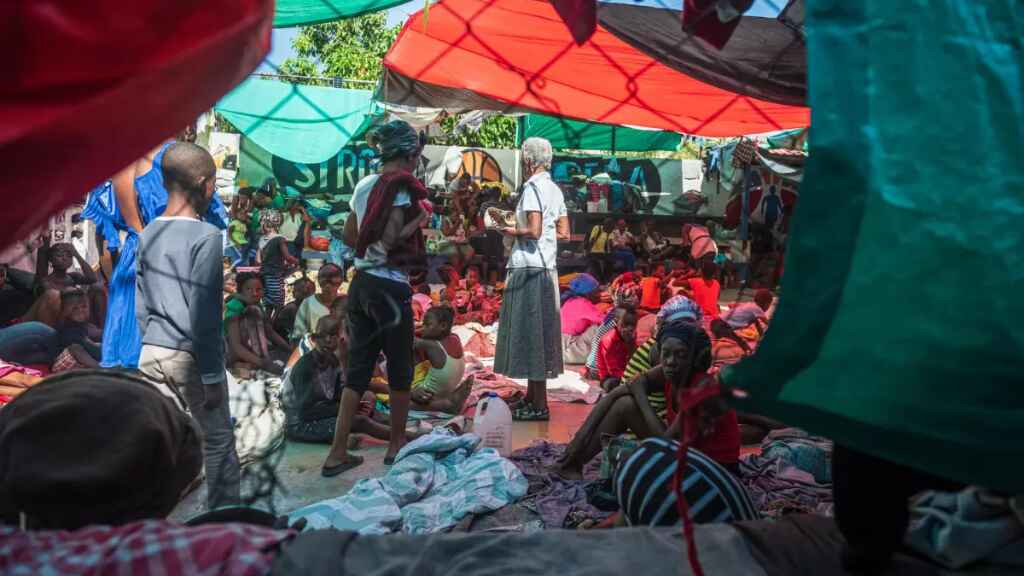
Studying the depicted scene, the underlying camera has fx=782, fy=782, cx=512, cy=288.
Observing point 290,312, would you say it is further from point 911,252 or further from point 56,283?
point 911,252

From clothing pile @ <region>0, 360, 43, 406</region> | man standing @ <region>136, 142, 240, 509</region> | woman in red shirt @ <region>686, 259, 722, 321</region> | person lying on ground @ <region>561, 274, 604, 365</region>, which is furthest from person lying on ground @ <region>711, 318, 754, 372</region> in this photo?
clothing pile @ <region>0, 360, 43, 406</region>

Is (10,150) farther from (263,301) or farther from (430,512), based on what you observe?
(263,301)

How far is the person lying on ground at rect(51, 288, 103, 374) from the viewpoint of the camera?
15.8 ft

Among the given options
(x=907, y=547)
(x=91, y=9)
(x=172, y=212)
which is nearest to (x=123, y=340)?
(x=172, y=212)

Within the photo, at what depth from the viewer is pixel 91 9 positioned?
0.86 metres

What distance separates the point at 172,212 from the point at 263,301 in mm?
4502

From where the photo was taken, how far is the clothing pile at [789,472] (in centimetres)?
335

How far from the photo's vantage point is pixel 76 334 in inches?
199

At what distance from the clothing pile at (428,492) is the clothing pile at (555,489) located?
0.12 m

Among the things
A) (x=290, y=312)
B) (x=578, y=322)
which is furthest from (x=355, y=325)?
(x=578, y=322)

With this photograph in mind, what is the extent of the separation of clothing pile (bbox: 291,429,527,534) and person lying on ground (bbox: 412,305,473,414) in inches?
44.2

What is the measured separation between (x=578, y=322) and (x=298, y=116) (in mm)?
3852

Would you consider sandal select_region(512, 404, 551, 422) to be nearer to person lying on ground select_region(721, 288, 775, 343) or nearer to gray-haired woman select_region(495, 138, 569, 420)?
gray-haired woman select_region(495, 138, 569, 420)

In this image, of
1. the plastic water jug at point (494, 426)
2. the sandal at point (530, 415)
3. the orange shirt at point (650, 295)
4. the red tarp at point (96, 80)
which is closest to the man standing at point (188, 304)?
the plastic water jug at point (494, 426)
